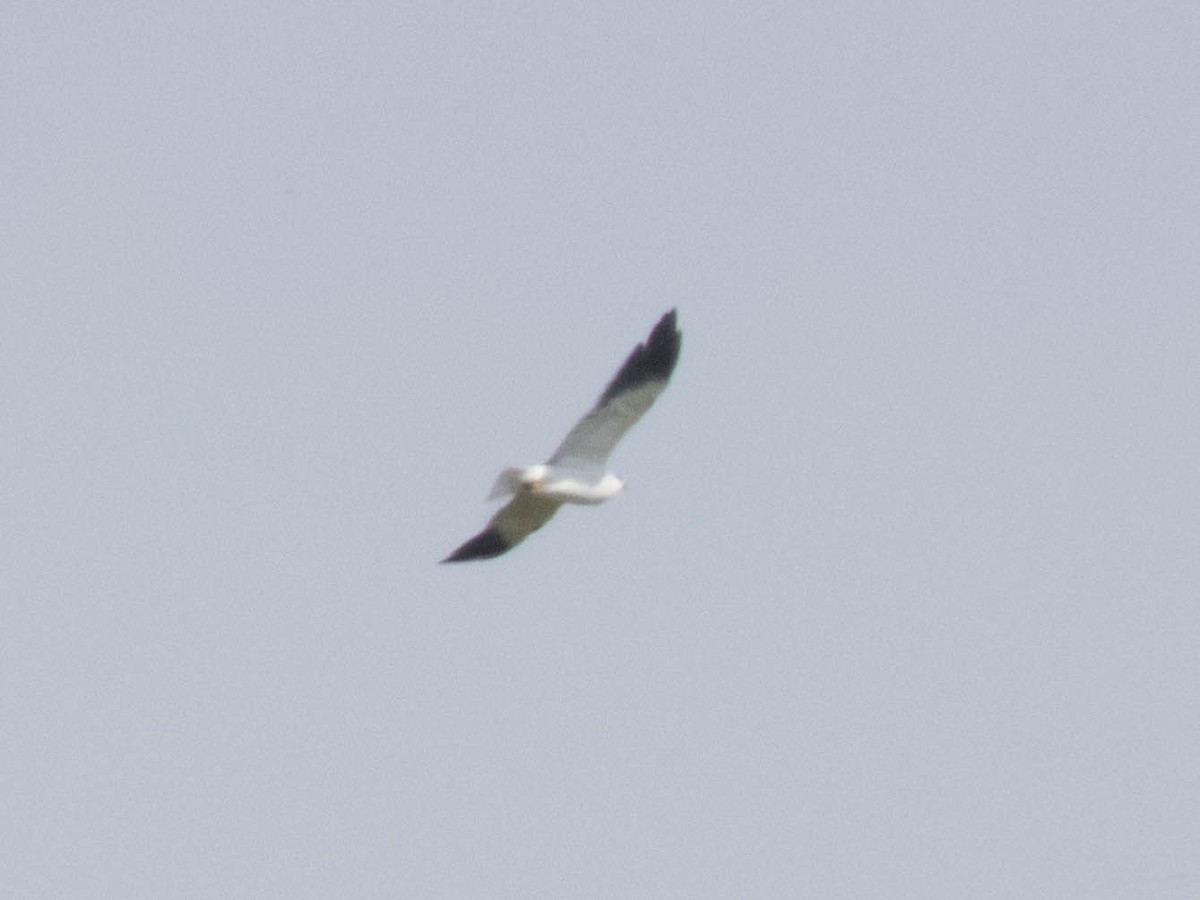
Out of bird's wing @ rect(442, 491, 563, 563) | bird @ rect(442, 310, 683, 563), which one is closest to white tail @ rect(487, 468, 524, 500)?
bird @ rect(442, 310, 683, 563)

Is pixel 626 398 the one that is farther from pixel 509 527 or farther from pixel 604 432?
pixel 509 527

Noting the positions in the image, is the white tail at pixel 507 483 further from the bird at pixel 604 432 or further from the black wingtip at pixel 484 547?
the black wingtip at pixel 484 547

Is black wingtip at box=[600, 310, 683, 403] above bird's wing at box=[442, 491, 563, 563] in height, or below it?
above

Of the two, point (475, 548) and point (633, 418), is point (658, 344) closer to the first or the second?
point (633, 418)

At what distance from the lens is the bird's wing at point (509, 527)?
33281 mm

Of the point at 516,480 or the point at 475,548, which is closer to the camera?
the point at 516,480

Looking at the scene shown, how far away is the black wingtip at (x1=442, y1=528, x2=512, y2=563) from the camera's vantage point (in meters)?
34.0

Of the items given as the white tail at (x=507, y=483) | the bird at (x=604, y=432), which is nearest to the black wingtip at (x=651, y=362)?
the bird at (x=604, y=432)

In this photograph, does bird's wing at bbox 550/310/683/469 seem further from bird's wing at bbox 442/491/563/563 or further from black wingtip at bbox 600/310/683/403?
bird's wing at bbox 442/491/563/563

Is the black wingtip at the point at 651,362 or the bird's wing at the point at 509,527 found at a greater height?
the black wingtip at the point at 651,362

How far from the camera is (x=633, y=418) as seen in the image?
1277 inches

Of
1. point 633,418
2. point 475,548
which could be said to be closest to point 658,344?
point 633,418

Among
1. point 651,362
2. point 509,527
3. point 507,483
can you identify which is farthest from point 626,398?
point 509,527

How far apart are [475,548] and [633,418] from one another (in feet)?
9.98
